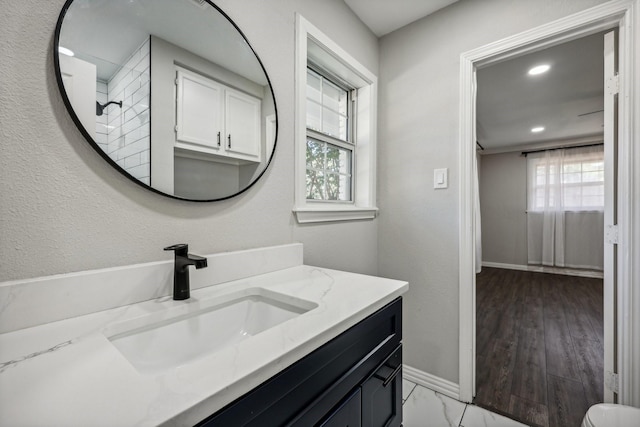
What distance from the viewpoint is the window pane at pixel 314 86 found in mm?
1771

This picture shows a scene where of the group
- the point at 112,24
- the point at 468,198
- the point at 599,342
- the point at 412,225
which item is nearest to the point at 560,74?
the point at 468,198

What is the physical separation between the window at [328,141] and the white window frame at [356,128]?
0.07 m

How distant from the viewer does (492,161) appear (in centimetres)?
573

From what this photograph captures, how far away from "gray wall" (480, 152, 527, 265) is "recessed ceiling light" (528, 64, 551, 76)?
3.31m

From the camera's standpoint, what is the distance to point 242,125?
45.5 inches

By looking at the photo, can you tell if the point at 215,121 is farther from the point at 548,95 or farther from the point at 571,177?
the point at 571,177

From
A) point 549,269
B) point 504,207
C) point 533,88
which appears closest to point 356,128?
point 533,88

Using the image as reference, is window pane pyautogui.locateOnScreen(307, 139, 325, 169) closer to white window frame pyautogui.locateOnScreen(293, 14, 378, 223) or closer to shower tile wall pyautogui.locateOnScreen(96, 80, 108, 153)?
white window frame pyautogui.locateOnScreen(293, 14, 378, 223)

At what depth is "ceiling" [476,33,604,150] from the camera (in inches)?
93.0

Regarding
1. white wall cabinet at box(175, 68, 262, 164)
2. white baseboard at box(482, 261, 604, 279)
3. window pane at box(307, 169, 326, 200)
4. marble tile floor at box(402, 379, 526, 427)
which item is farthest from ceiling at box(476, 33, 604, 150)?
marble tile floor at box(402, 379, 526, 427)

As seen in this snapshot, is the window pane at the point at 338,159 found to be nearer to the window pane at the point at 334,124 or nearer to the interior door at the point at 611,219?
the window pane at the point at 334,124

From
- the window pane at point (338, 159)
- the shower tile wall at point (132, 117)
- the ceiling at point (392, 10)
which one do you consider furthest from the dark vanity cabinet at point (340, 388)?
the ceiling at point (392, 10)

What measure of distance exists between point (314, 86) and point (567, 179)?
5398 millimetres

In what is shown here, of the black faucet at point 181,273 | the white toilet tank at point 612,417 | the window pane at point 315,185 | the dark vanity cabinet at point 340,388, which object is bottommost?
the white toilet tank at point 612,417
